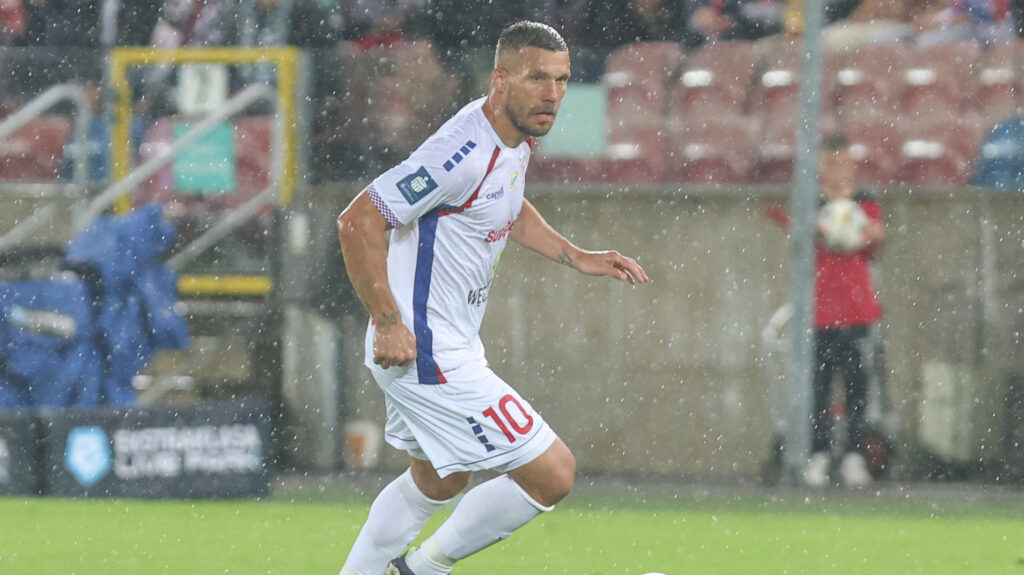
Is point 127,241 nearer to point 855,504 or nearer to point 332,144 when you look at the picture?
point 332,144

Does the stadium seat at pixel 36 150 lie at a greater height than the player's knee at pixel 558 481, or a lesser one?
greater

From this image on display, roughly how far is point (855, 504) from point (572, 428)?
6.37 feet

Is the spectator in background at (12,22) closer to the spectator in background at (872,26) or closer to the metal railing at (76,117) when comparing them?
the metal railing at (76,117)

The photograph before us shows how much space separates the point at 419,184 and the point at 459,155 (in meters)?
0.14

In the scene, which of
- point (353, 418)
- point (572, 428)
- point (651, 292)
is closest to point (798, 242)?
point (651, 292)

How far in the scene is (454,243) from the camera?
4.88 metres

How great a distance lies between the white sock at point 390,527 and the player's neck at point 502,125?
3.47 ft

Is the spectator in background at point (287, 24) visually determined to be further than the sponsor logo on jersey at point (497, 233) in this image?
Yes

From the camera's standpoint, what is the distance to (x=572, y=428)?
9.89 m

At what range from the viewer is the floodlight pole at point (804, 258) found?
9.12m

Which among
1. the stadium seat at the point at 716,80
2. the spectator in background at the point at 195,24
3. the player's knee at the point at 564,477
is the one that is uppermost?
the spectator in background at the point at 195,24

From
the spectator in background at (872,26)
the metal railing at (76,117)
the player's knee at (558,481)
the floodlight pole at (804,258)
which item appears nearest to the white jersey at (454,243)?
the player's knee at (558,481)

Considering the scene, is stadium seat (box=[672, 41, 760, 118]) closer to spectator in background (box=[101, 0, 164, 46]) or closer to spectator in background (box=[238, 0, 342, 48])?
spectator in background (box=[238, 0, 342, 48])

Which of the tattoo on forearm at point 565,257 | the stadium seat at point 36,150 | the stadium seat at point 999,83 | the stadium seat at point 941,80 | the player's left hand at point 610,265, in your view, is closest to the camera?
the player's left hand at point 610,265
